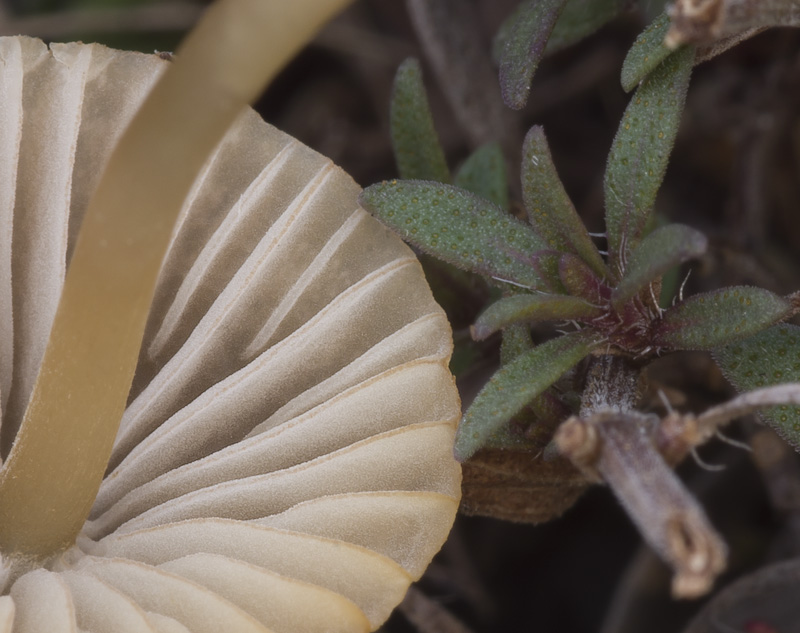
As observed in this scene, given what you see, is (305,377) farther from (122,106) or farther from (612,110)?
(612,110)

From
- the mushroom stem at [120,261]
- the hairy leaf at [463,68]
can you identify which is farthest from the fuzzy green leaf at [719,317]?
the hairy leaf at [463,68]

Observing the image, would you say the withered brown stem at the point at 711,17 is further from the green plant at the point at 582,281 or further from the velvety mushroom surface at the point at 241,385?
the velvety mushroom surface at the point at 241,385

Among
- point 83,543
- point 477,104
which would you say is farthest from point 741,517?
point 83,543

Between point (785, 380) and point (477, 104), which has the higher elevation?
point (477, 104)

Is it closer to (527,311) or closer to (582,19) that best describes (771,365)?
(527,311)

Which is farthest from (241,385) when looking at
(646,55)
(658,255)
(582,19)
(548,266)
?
(582,19)

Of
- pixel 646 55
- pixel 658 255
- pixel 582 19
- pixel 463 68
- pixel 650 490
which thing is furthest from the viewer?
pixel 463 68

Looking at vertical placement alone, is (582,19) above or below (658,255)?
above
